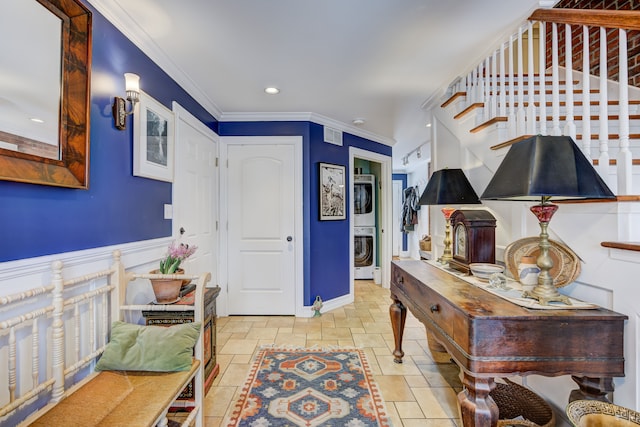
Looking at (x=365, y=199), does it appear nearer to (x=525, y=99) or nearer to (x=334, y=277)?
(x=334, y=277)

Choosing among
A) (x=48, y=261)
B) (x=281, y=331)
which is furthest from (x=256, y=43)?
(x=281, y=331)

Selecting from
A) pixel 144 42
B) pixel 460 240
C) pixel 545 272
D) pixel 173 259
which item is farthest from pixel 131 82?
pixel 545 272

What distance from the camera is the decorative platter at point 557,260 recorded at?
1.38m

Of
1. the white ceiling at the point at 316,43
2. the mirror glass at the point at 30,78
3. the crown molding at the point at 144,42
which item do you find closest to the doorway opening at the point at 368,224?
the white ceiling at the point at 316,43

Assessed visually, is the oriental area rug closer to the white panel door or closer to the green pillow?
the green pillow

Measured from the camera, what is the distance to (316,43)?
201 cm

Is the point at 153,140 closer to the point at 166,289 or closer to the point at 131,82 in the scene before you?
the point at 131,82

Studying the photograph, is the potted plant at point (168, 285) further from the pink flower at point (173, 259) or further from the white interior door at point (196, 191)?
the white interior door at point (196, 191)

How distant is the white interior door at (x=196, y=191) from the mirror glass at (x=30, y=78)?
1142 millimetres

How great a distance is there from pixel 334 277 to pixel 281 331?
40.7 inches

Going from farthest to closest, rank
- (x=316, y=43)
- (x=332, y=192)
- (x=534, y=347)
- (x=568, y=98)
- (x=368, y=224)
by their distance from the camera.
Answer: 1. (x=368, y=224)
2. (x=332, y=192)
3. (x=316, y=43)
4. (x=568, y=98)
5. (x=534, y=347)

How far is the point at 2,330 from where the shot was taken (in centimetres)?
106

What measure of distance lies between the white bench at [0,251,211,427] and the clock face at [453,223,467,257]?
157 cm

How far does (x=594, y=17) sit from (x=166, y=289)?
2516 millimetres
